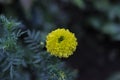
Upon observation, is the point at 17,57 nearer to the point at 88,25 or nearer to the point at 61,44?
the point at 61,44

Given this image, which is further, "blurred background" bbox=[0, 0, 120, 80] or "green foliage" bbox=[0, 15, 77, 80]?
"blurred background" bbox=[0, 0, 120, 80]

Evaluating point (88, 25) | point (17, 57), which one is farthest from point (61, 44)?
point (88, 25)

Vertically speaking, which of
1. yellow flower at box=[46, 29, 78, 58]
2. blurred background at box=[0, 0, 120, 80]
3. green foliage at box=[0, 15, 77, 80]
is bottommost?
yellow flower at box=[46, 29, 78, 58]

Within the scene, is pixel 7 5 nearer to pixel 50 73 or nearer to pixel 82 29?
pixel 82 29

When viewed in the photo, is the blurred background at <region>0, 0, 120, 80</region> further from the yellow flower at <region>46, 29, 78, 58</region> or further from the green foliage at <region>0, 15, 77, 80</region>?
the yellow flower at <region>46, 29, 78, 58</region>

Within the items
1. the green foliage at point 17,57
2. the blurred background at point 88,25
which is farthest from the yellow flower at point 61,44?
the blurred background at point 88,25

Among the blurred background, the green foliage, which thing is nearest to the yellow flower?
the green foliage
